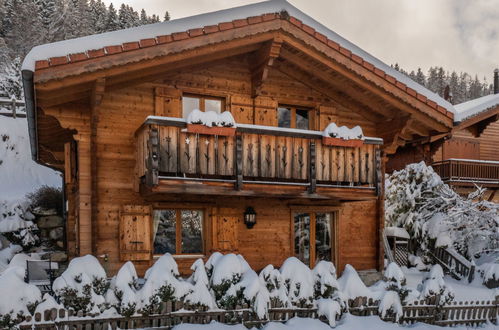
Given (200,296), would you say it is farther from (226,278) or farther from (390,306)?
(390,306)

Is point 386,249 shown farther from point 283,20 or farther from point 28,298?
point 28,298

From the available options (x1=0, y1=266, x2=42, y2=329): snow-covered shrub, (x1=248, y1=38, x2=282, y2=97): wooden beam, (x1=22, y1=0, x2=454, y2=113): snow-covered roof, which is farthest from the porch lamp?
(x1=0, y1=266, x2=42, y2=329): snow-covered shrub

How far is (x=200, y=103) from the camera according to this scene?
10695 millimetres

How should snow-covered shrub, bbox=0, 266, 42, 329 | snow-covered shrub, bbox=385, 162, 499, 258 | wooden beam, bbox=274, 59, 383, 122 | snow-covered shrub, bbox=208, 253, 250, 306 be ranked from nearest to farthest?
snow-covered shrub, bbox=0, 266, 42, 329
snow-covered shrub, bbox=208, 253, 250, 306
wooden beam, bbox=274, 59, 383, 122
snow-covered shrub, bbox=385, 162, 499, 258

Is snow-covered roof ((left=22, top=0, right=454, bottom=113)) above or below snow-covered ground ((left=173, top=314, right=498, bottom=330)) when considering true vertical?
above

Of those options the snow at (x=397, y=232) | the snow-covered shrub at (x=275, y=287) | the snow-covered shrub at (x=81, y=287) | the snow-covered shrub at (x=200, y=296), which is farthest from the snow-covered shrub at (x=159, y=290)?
the snow at (x=397, y=232)

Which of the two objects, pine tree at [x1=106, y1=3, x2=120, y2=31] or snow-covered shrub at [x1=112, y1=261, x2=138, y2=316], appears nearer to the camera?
snow-covered shrub at [x1=112, y1=261, x2=138, y2=316]

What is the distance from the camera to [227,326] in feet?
23.6

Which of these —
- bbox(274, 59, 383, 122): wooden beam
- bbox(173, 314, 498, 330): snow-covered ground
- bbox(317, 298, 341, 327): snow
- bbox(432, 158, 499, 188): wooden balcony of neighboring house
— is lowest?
bbox(173, 314, 498, 330): snow-covered ground

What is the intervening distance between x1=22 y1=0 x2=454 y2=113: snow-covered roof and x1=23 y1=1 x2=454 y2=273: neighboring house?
0.04 metres

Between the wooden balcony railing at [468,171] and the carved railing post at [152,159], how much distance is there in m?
17.3

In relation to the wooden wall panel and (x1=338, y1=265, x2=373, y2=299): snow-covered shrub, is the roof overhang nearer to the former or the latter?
the wooden wall panel

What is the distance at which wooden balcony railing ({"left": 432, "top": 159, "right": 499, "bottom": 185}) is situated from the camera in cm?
2053

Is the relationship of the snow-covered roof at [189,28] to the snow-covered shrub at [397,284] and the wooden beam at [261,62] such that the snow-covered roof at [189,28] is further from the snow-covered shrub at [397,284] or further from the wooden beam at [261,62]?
the snow-covered shrub at [397,284]
